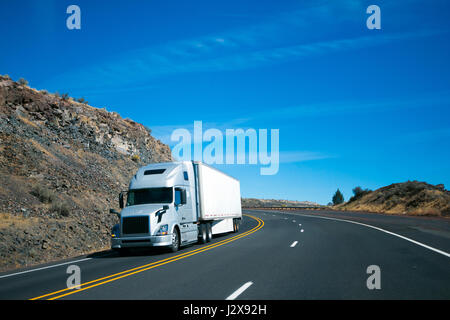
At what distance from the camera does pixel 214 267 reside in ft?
34.4

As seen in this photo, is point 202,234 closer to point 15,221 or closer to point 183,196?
point 183,196

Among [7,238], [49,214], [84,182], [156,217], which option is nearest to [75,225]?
[49,214]

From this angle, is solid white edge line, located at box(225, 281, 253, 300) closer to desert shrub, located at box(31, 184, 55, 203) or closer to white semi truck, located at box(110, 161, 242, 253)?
white semi truck, located at box(110, 161, 242, 253)

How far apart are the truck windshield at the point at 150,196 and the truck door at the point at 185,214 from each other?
0.36 metres

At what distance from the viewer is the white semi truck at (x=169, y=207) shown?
14.3 m

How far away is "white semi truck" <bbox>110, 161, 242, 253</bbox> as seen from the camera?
14.3 meters

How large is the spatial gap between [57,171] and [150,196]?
15483 mm

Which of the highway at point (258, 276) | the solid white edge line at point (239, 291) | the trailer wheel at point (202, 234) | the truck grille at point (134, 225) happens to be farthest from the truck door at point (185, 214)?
the solid white edge line at point (239, 291)

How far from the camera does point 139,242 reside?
46.6ft

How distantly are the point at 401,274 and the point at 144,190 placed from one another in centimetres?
1041

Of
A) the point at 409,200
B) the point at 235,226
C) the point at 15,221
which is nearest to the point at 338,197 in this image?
the point at 409,200
